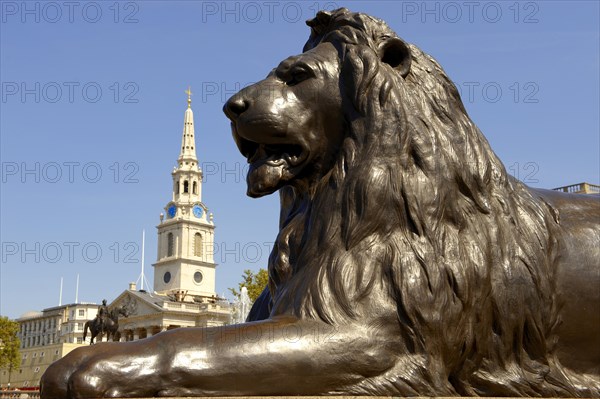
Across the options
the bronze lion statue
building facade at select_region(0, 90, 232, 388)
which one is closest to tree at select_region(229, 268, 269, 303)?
the bronze lion statue

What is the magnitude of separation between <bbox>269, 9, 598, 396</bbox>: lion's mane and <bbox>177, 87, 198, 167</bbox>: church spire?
104836mm

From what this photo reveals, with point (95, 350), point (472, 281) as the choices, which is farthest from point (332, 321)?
point (95, 350)

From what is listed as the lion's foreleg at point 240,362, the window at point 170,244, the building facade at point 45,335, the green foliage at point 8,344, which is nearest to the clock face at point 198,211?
the window at point 170,244

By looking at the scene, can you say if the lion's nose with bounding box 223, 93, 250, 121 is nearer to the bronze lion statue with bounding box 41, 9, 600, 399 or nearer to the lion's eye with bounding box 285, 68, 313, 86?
the bronze lion statue with bounding box 41, 9, 600, 399

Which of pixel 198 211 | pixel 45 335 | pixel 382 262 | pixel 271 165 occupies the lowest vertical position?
pixel 382 262

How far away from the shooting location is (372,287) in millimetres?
3004

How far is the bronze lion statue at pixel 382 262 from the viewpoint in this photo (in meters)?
2.78

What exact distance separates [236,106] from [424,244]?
0.92 meters

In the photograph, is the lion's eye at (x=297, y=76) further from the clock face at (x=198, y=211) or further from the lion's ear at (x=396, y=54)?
the clock face at (x=198, y=211)

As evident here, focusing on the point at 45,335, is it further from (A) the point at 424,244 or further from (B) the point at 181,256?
(A) the point at 424,244

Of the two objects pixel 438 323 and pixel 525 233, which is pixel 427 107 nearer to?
pixel 525 233

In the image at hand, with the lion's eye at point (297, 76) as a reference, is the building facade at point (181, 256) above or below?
above

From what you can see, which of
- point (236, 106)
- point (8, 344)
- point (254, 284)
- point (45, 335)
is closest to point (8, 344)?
point (8, 344)

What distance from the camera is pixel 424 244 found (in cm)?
311
